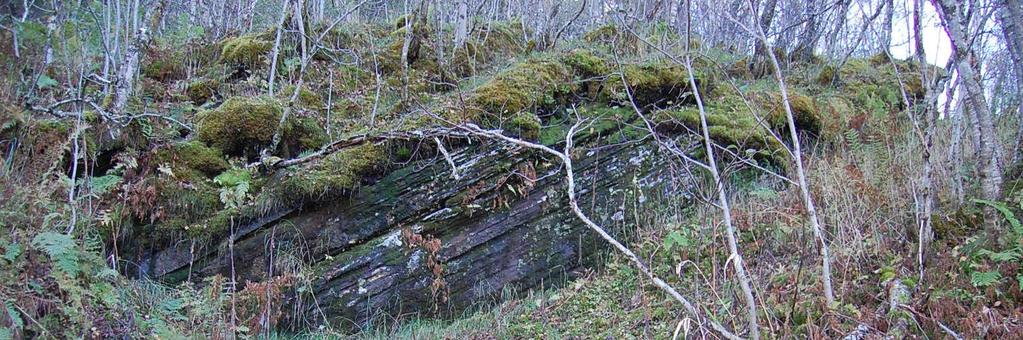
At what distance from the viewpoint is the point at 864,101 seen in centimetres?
787

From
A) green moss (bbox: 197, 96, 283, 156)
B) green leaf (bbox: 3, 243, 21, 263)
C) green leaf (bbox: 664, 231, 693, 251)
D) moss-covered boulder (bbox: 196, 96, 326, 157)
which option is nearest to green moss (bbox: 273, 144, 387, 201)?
moss-covered boulder (bbox: 196, 96, 326, 157)

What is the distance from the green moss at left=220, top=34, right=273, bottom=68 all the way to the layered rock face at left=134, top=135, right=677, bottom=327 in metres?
3.84

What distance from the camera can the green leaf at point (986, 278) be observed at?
3168 millimetres

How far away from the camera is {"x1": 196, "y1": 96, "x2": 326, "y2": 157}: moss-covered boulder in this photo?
5.52 m

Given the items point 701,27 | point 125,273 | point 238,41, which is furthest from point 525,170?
point 701,27

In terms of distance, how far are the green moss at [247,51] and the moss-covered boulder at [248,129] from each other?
2551 millimetres

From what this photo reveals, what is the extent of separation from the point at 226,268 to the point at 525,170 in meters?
2.67

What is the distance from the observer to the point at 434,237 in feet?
16.8

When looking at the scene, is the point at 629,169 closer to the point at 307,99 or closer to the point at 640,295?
the point at 640,295

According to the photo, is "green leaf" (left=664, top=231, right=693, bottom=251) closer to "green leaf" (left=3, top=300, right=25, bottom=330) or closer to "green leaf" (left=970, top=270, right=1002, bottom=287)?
"green leaf" (left=970, top=270, right=1002, bottom=287)

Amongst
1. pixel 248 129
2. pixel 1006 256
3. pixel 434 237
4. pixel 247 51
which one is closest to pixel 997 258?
pixel 1006 256

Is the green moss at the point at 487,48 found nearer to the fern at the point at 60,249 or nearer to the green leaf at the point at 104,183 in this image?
the green leaf at the point at 104,183

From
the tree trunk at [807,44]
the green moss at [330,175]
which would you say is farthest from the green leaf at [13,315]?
the tree trunk at [807,44]

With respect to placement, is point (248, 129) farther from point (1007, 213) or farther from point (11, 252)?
point (1007, 213)
